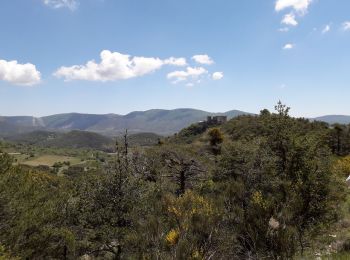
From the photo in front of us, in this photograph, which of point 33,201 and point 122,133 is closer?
point 33,201

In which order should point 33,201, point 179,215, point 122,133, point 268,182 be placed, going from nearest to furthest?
point 179,215 < point 268,182 < point 33,201 < point 122,133

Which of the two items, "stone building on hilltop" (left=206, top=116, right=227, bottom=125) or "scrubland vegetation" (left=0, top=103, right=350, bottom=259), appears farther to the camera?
"stone building on hilltop" (left=206, top=116, right=227, bottom=125)

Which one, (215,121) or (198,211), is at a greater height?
(215,121)

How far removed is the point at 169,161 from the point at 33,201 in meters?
16.5

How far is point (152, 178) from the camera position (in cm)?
3284

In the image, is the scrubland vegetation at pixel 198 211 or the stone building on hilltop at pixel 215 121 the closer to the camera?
the scrubland vegetation at pixel 198 211

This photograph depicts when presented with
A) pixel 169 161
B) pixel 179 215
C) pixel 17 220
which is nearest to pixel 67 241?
pixel 17 220

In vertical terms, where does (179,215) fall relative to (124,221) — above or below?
above

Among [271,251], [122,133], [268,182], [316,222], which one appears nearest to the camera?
[271,251]

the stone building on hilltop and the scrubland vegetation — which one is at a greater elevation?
the stone building on hilltop

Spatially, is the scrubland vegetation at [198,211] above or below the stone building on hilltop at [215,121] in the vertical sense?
below

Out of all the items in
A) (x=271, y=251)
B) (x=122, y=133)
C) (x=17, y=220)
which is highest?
(x=122, y=133)

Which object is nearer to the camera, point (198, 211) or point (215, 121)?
point (198, 211)

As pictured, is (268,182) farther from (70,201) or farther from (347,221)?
(70,201)
